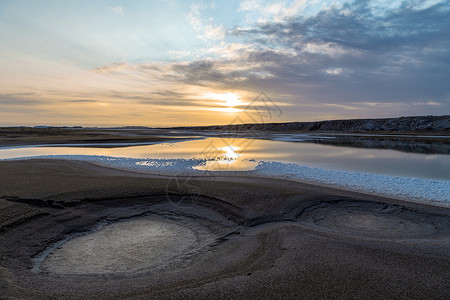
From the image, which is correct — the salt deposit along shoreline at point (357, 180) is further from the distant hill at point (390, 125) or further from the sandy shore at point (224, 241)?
the distant hill at point (390, 125)

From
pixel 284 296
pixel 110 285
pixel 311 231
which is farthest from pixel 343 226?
pixel 110 285

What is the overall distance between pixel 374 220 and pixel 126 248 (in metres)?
7.49

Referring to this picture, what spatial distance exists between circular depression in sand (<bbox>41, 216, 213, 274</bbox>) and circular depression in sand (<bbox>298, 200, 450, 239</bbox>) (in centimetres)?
377

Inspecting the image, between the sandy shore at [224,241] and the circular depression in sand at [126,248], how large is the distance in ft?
0.16

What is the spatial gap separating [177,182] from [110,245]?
5.81m

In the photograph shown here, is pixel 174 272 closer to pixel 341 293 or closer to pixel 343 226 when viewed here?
pixel 341 293

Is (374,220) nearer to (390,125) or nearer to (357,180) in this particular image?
(357,180)

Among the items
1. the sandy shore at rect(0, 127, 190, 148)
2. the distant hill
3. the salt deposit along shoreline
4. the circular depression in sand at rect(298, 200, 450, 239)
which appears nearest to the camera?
the circular depression in sand at rect(298, 200, 450, 239)

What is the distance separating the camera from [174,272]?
530cm

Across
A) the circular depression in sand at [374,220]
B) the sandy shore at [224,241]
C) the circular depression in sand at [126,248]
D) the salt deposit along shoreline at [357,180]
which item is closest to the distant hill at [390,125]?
the salt deposit along shoreline at [357,180]

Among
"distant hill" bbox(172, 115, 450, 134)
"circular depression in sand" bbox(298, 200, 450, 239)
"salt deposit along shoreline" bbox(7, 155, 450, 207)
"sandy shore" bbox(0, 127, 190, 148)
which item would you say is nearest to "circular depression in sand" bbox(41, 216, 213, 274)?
"circular depression in sand" bbox(298, 200, 450, 239)

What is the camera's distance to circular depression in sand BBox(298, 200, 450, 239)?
7.24 meters

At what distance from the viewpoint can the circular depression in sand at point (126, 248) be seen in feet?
18.8

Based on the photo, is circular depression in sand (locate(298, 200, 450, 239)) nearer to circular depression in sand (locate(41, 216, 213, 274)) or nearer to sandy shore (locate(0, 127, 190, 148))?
circular depression in sand (locate(41, 216, 213, 274))
